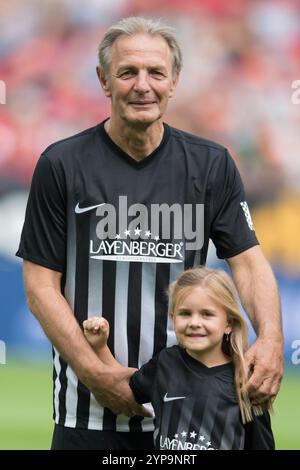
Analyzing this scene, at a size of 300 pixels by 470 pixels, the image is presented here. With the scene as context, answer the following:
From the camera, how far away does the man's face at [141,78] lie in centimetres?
315

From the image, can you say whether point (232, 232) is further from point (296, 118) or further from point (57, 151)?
point (296, 118)

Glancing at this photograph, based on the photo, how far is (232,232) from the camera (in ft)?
10.8

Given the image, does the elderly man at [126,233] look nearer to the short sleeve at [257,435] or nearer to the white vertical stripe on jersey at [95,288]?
the white vertical stripe on jersey at [95,288]

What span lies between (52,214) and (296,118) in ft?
11.4

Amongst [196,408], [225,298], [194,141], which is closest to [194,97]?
[194,141]

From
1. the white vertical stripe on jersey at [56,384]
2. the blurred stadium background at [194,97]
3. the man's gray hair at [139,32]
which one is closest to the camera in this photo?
the man's gray hair at [139,32]

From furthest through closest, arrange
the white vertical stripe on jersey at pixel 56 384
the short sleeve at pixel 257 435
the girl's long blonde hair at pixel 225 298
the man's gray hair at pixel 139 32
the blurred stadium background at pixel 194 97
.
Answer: the blurred stadium background at pixel 194 97 < the white vertical stripe on jersey at pixel 56 384 < the man's gray hair at pixel 139 32 < the girl's long blonde hair at pixel 225 298 < the short sleeve at pixel 257 435

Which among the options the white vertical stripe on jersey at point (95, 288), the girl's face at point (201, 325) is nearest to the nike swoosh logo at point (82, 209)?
the white vertical stripe on jersey at point (95, 288)

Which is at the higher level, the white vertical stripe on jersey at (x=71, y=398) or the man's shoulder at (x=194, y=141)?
the man's shoulder at (x=194, y=141)

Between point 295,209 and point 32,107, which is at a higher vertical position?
point 32,107

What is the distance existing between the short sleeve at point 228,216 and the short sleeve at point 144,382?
0.40 m
